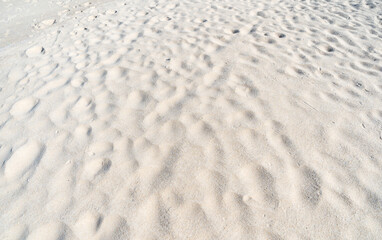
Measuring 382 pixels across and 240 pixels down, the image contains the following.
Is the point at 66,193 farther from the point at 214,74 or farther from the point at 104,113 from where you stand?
the point at 214,74

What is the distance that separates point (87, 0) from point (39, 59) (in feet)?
11.7

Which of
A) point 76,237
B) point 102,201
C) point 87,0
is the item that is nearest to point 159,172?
point 102,201

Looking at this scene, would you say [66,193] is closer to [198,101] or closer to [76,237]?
[76,237]

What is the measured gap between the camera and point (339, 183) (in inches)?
76.5

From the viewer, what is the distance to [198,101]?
110 inches

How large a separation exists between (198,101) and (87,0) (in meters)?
5.76

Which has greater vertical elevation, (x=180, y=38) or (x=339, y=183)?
(x=180, y=38)

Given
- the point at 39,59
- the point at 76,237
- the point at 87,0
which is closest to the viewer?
the point at 76,237

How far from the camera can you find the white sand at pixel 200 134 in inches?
72.1

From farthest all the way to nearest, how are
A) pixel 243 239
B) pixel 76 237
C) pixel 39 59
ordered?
pixel 39 59 < pixel 76 237 < pixel 243 239

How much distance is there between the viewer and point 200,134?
95.6 inches

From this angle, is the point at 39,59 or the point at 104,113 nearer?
the point at 104,113

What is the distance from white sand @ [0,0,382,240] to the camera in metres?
1.83

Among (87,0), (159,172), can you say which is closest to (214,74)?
(159,172)
